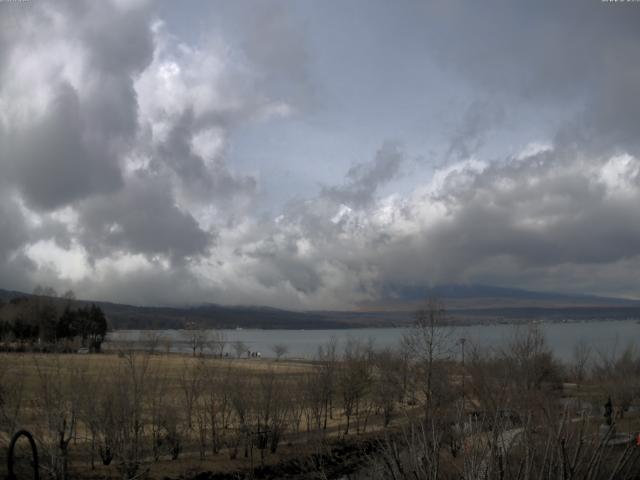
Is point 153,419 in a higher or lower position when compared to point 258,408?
higher

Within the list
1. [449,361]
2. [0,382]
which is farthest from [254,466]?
[449,361]

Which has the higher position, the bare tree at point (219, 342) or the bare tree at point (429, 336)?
the bare tree at point (429, 336)

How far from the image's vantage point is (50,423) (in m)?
25.7

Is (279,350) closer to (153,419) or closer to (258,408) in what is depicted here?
(258,408)

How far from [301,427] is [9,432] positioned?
87.6 feet

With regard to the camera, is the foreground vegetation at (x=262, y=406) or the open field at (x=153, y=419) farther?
the open field at (x=153, y=419)

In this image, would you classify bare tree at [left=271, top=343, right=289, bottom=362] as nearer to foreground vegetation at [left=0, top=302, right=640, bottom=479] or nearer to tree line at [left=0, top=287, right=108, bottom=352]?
tree line at [left=0, top=287, right=108, bottom=352]

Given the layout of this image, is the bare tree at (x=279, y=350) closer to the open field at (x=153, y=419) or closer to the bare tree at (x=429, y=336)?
the bare tree at (x=429, y=336)

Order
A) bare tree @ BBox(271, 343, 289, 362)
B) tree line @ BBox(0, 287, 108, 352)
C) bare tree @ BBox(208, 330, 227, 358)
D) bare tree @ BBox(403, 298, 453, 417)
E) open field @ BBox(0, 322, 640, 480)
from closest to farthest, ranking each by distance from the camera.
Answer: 1. open field @ BBox(0, 322, 640, 480)
2. bare tree @ BBox(403, 298, 453, 417)
3. bare tree @ BBox(208, 330, 227, 358)
4. tree line @ BBox(0, 287, 108, 352)
5. bare tree @ BBox(271, 343, 289, 362)

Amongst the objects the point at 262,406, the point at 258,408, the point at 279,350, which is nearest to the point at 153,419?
the point at 258,408

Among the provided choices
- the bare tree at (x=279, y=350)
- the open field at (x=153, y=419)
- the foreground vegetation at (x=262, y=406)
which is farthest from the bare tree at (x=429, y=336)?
the bare tree at (x=279, y=350)

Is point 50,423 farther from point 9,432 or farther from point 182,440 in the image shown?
point 182,440


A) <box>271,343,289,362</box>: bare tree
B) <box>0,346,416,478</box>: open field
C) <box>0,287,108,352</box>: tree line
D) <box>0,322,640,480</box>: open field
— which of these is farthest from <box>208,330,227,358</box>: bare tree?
<box>0,346,416,478</box>: open field

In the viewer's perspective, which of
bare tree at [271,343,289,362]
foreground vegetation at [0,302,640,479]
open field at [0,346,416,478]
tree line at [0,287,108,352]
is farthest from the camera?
bare tree at [271,343,289,362]
